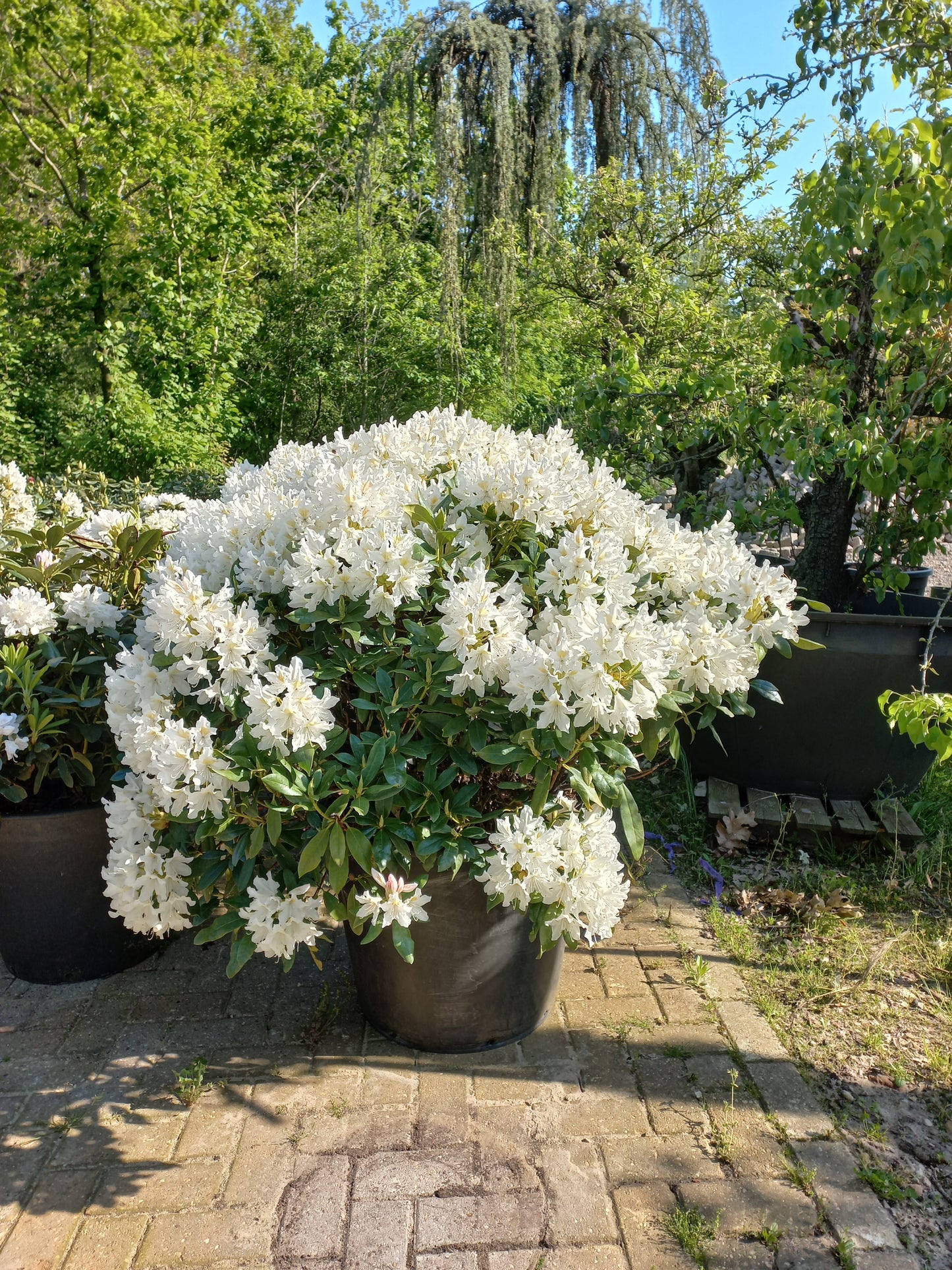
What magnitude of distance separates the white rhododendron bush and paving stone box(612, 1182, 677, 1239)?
47cm

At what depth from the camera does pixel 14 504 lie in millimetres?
2691

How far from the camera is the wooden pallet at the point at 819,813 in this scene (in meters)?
2.96

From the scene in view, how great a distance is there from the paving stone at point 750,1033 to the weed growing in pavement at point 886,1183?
0.33m

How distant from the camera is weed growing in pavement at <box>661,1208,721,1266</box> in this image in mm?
1593

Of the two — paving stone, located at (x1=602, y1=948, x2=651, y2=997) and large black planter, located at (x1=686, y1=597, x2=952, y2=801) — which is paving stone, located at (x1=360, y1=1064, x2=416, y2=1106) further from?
large black planter, located at (x1=686, y1=597, x2=952, y2=801)

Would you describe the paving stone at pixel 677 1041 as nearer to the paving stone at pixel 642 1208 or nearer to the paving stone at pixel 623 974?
the paving stone at pixel 623 974

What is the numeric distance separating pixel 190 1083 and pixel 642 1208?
40.0 inches

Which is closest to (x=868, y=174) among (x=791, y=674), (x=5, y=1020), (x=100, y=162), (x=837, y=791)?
(x=791, y=674)

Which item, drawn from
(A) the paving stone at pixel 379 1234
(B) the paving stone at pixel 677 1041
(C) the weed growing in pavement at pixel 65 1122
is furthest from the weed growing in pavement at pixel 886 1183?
(C) the weed growing in pavement at pixel 65 1122

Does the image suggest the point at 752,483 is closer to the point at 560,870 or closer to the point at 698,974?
the point at 698,974

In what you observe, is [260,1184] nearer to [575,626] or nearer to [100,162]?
[575,626]

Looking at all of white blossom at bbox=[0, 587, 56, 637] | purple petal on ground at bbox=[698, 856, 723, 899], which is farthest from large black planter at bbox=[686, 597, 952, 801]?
white blossom at bbox=[0, 587, 56, 637]

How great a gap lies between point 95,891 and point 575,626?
1599mm

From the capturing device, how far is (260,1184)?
1742 millimetres
